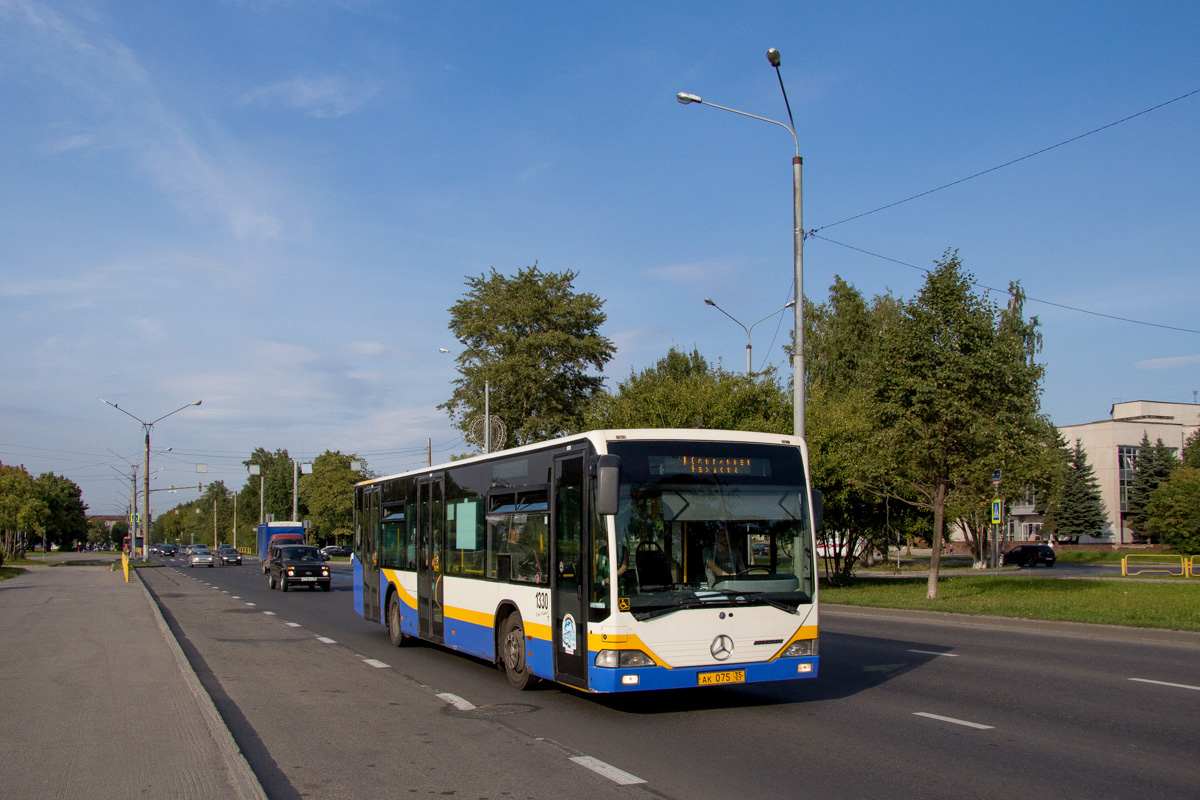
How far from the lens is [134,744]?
24.9 ft

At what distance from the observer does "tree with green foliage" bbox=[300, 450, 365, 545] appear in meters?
97.5

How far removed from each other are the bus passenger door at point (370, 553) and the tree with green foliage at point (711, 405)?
1403cm

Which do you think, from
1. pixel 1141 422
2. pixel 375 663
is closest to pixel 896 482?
pixel 375 663

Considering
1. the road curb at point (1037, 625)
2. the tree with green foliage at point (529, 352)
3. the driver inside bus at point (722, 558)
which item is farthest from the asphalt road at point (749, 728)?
the tree with green foliage at point (529, 352)

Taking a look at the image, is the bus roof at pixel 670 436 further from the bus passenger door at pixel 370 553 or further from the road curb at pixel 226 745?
the bus passenger door at pixel 370 553

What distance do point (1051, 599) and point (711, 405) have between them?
11472mm

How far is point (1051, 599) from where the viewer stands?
23609 millimetres

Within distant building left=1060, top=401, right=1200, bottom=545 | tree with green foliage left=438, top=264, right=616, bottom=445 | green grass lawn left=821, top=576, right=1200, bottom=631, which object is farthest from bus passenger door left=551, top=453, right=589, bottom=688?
distant building left=1060, top=401, right=1200, bottom=545

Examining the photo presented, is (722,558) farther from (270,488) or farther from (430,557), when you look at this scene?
(270,488)

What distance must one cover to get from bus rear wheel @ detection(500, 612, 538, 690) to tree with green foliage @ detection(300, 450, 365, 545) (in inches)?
3273

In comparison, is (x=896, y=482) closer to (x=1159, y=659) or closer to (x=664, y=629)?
(x=1159, y=659)

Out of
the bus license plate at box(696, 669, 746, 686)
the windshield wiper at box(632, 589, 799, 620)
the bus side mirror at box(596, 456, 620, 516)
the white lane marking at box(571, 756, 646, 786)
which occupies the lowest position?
the white lane marking at box(571, 756, 646, 786)

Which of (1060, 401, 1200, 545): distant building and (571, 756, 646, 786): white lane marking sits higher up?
(1060, 401, 1200, 545): distant building

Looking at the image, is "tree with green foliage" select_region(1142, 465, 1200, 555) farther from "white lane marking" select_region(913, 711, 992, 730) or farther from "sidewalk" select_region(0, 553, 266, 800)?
"sidewalk" select_region(0, 553, 266, 800)
